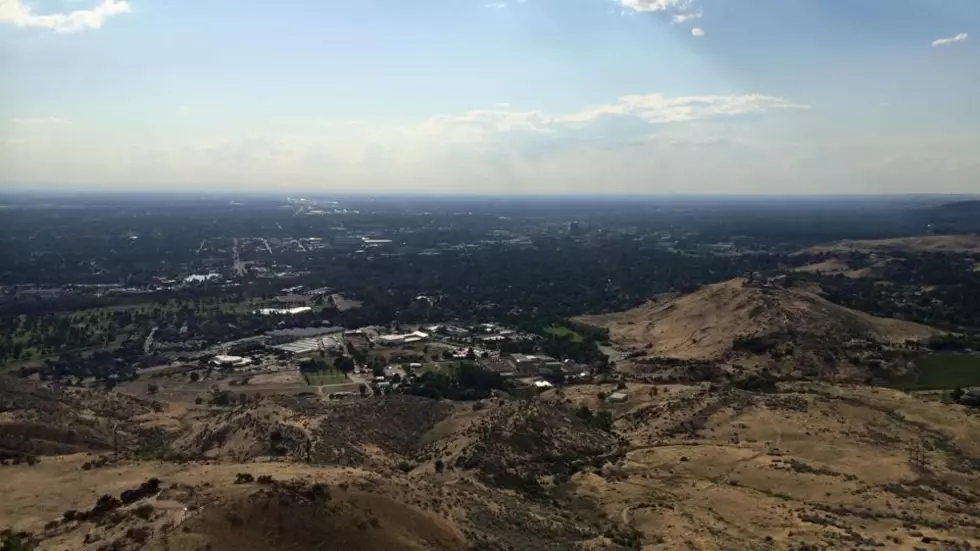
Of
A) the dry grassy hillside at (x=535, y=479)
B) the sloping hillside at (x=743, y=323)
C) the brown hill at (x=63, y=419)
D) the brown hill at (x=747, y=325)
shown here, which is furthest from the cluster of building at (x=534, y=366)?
the brown hill at (x=63, y=419)

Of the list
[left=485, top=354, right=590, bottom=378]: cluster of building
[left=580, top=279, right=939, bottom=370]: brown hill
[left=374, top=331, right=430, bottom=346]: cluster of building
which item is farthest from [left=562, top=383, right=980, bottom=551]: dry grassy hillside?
[left=374, top=331, right=430, bottom=346]: cluster of building

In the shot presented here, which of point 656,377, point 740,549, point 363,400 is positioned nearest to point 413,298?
point 656,377

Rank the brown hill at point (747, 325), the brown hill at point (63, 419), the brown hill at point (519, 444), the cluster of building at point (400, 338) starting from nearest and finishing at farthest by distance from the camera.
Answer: the brown hill at point (519, 444) → the brown hill at point (63, 419) → the brown hill at point (747, 325) → the cluster of building at point (400, 338)

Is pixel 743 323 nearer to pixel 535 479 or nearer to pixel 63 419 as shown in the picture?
pixel 535 479

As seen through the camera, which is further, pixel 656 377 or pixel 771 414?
pixel 656 377

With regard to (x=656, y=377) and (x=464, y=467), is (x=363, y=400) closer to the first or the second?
(x=464, y=467)

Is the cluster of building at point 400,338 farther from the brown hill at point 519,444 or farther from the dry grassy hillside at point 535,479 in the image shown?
the brown hill at point 519,444

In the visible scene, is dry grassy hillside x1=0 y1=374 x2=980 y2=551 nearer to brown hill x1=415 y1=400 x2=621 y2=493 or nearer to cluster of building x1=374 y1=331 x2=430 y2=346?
brown hill x1=415 y1=400 x2=621 y2=493
